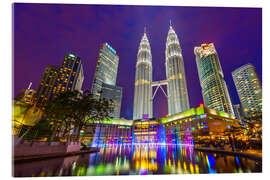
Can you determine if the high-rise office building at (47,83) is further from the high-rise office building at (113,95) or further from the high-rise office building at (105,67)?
the high-rise office building at (113,95)

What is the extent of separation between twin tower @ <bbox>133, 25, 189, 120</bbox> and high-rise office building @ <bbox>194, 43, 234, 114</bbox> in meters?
21.9

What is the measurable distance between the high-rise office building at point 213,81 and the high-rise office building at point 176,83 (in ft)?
72.7

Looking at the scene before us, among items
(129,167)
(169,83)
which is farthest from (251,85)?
(169,83)

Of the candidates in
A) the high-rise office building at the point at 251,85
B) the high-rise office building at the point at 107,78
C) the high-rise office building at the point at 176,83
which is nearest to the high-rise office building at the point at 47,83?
the high-rise office building at the point at 107,78

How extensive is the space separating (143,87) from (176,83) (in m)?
29.5

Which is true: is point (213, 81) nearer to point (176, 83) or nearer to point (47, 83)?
point (176, 83)

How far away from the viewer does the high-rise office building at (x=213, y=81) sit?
85.6 meters

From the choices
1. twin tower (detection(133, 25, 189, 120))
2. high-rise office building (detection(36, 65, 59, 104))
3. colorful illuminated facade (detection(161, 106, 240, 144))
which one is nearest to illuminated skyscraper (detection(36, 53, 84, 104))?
high-rise office building (detection(36, 65, 59, 104))
